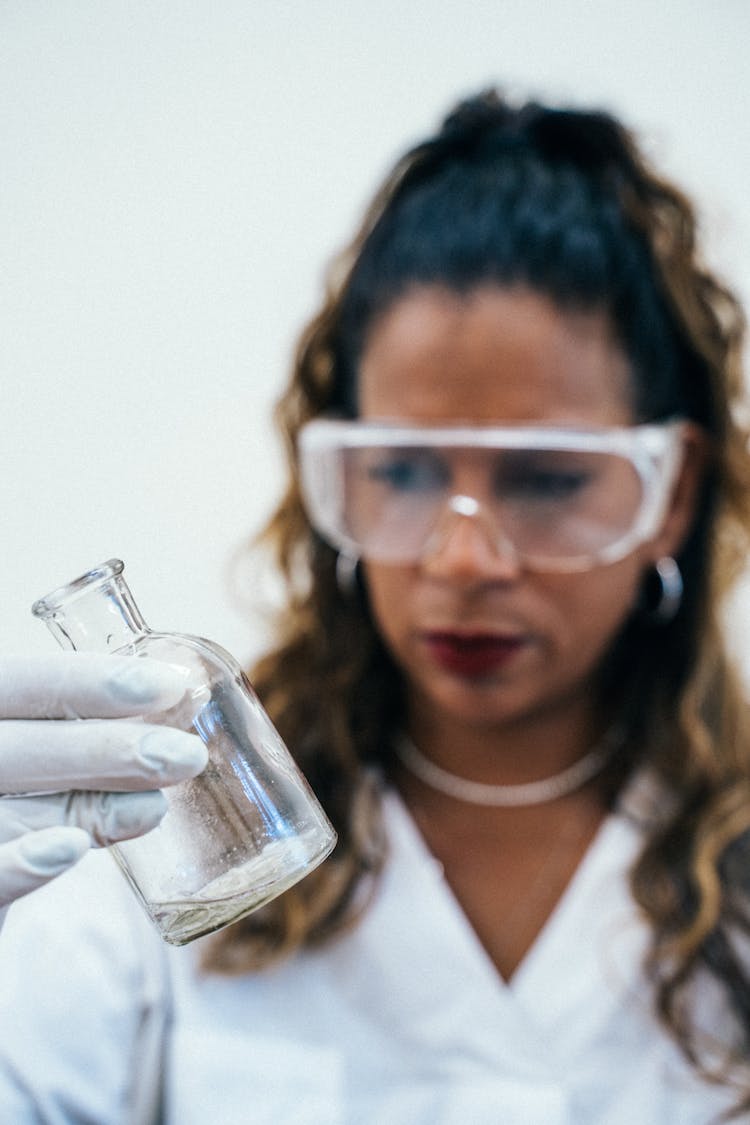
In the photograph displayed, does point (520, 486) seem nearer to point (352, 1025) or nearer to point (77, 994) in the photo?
point (352, 1025)

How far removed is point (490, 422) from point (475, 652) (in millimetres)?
263

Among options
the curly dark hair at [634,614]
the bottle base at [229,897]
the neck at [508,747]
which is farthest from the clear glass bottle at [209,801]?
the neck at [508,747]

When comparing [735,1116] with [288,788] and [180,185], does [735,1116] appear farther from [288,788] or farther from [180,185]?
[180,185]

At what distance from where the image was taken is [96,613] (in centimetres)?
77

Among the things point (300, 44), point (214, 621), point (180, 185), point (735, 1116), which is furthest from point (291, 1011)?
point (300, 44)

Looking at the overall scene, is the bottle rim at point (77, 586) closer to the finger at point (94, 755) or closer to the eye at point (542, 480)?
the finger at point (94, 755)

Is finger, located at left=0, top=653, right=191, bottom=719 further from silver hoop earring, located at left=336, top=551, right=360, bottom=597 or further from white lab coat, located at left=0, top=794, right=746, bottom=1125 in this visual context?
silver hoop earring, located at left=336, top=551, right=360, bottom=597

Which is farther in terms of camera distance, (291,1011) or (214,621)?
(214,621)

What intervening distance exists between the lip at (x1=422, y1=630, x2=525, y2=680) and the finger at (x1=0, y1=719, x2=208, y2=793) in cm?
49

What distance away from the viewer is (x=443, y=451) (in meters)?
1.17

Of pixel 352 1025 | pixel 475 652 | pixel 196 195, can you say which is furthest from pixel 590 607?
pixel 196 195

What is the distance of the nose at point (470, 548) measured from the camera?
116cm

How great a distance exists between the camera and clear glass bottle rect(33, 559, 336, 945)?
738 millimetres

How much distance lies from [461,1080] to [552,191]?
41.7 inches
